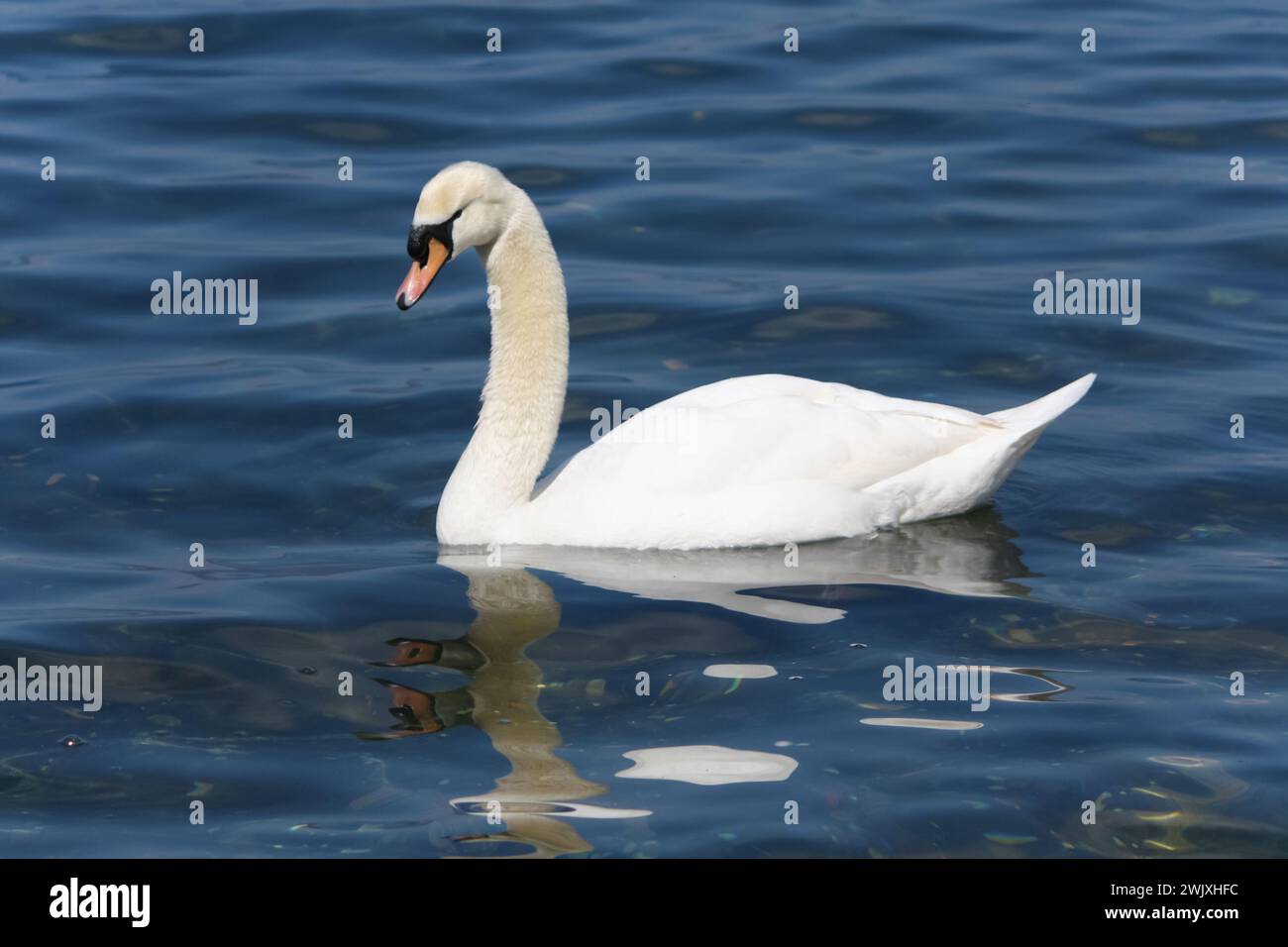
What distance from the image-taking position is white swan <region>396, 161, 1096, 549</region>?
8.52 m

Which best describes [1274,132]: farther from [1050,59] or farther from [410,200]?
[410,200]

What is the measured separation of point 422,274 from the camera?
27.9 ft

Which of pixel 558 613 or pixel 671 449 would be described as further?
pixel 671 449

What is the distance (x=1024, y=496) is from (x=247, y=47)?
9828 millimetres

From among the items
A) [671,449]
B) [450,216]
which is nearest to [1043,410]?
[671,449]

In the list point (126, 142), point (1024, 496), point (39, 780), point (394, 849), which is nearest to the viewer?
point (394, 849)

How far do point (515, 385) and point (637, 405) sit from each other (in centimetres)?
161

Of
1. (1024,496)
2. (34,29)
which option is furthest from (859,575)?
(34,29)

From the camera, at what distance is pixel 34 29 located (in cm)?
1723

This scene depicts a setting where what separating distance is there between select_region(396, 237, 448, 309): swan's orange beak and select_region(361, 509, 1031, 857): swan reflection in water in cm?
120

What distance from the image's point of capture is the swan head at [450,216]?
8.46 meters

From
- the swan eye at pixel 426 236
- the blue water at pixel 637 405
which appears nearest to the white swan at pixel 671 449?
the swan eye at pixel 426 236

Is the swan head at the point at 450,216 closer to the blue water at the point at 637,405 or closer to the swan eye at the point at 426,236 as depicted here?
the swan eye at the point at 426,236

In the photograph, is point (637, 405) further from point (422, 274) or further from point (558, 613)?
point (558, 613)
